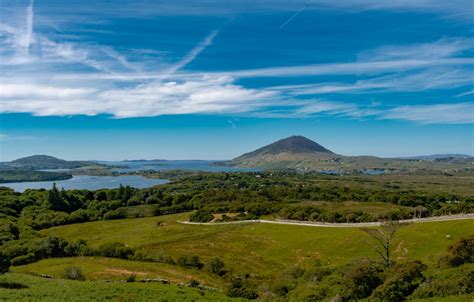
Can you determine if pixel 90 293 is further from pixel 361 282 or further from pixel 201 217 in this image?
pixel 201 217

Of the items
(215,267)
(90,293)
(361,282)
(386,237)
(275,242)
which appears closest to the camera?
(361,282)

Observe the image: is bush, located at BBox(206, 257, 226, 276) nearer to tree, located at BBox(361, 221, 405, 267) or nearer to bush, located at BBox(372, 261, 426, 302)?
tree, located at BBox(361, 221, 405, 267)

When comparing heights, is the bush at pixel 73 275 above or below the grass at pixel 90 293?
below

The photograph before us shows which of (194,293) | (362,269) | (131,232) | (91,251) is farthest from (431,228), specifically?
(131,232)

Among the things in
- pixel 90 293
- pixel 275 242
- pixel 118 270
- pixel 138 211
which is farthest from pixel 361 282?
pixel 138 211

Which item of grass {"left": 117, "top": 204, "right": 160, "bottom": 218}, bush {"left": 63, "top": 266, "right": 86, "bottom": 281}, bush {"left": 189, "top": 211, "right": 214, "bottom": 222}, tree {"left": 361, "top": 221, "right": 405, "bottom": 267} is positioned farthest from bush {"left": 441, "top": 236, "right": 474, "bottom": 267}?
grass {"left": 117, "top": 204, "right": 160, "bottom": 218}

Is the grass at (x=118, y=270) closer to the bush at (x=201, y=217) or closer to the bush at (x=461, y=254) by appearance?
the bush at (x=461, y=254)

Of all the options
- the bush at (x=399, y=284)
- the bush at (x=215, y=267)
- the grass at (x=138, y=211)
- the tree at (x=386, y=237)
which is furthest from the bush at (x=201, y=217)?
the bush at (x=399, y=284)

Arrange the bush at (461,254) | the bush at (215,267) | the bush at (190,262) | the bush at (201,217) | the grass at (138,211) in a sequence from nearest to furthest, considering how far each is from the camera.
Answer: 1. the bush at (461,254)
2. the bush at (215,267)
3. the bush at (190,262)
4. the bush at (201,217)
5. the grass at (138,211)
